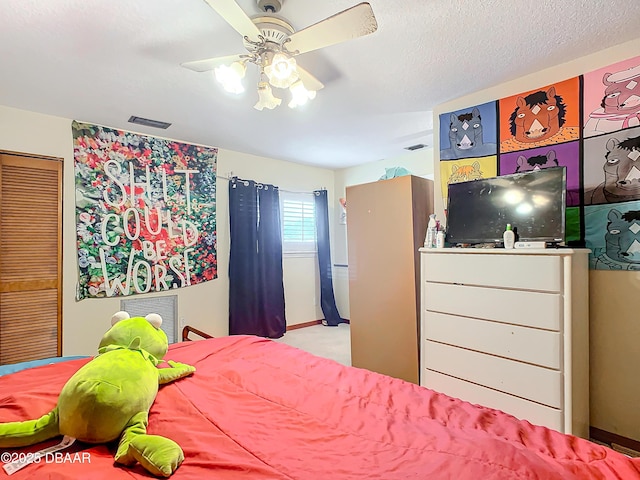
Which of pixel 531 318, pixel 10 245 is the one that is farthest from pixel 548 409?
pixel 10 245

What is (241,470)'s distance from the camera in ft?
3.00

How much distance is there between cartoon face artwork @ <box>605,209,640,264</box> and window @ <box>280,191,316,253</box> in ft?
11.6

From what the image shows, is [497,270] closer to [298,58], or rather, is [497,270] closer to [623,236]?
[623,236]

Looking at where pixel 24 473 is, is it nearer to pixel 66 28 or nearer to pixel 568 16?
pixel 66 28

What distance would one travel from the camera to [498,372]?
2.05m

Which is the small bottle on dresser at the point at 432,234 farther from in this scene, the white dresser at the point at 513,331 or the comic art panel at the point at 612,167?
the comic art panel at the point at 612,167

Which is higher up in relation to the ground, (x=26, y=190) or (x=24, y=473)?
(x=26, y=190)

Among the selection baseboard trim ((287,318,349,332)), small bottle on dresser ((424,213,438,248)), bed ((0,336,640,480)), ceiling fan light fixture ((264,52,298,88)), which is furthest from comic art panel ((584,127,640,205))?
baseboard trim ((287,318,349,332))

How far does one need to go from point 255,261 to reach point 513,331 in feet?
9.82

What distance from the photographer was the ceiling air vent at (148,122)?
305cm

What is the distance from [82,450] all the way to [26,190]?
270 cm

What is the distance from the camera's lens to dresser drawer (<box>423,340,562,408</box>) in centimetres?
185

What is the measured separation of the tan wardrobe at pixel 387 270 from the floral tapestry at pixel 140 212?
5.69 ft

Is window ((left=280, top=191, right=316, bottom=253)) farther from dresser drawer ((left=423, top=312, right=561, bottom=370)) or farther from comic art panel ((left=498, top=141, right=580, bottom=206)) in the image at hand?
comic art panel ((left=498, top=141, right=580, bottom=206))
